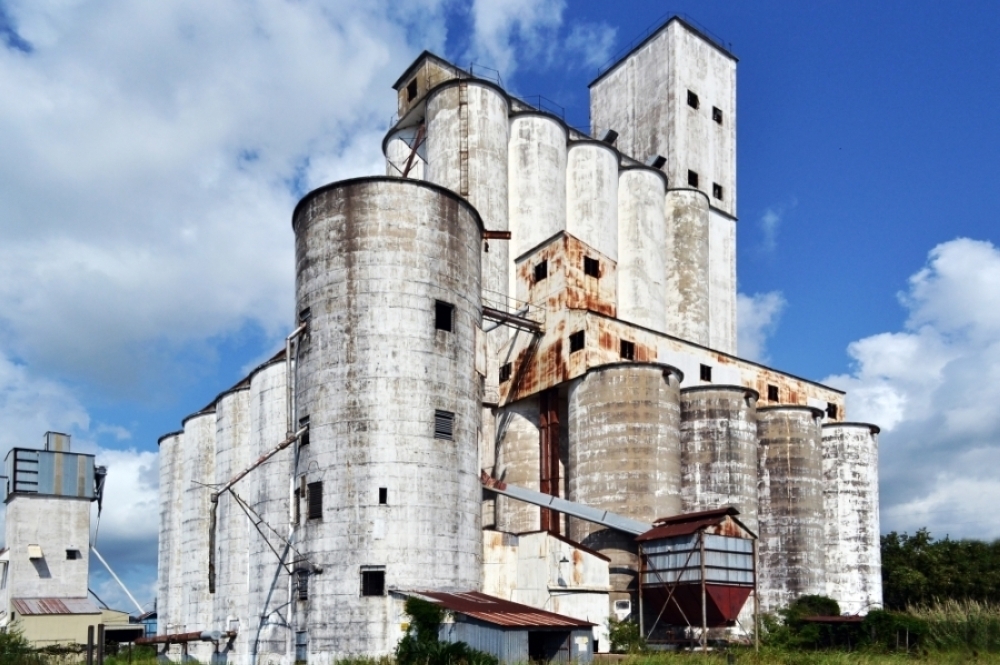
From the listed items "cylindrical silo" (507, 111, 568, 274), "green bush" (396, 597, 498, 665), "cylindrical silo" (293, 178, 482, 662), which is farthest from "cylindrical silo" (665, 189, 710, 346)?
"green bush" (396, 597, 498, 665)

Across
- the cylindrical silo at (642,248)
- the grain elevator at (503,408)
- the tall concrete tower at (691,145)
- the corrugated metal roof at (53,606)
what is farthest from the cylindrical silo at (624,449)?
the corrugated metal roof at (53,606)

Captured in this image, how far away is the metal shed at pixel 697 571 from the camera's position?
37.2 meters

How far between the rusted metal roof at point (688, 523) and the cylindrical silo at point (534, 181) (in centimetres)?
1989

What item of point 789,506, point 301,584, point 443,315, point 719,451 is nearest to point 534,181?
point 719,451

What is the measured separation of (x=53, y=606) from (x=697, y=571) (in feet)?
128

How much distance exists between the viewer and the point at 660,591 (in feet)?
128

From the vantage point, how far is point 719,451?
153 feet

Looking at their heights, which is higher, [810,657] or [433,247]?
[433,247]

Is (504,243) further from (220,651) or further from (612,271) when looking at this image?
(220,651)

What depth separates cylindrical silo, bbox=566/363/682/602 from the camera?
43.9m

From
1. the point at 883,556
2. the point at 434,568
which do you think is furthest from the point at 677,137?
the point at 434,568

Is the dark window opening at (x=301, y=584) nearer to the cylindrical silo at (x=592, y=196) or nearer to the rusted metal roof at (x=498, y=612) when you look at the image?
the rusted metal roof at (x=498, y=612)

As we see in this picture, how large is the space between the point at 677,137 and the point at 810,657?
147 feet

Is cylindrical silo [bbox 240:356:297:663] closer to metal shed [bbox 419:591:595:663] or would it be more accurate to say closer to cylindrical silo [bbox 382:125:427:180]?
metal shed [bbox 419:591:595:663]
